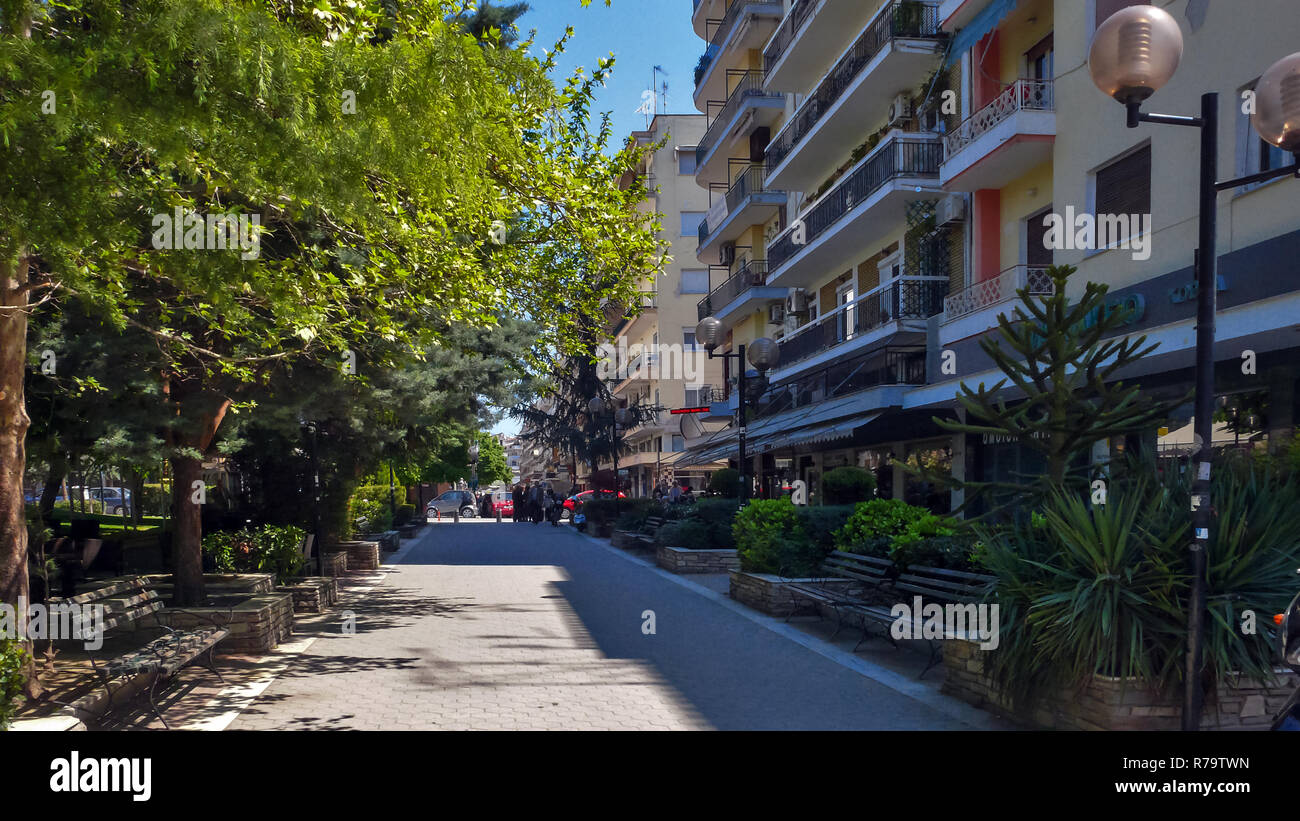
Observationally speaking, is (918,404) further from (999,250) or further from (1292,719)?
(1292,719)

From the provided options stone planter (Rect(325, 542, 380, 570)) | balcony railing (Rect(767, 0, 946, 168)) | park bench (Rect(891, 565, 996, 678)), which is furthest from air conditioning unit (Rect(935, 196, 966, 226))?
stone planter (Rect(325, 542, 380, 570))

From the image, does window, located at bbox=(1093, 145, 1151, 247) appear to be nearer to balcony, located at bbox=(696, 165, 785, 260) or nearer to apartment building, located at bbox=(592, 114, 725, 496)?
balcony, located at bbox=(696, 165, 785, 260)

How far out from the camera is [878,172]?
2205cm

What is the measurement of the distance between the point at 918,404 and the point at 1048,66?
258 inches

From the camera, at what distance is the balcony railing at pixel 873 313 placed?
2136 centimetres

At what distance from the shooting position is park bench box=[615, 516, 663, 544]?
2467 centimetres

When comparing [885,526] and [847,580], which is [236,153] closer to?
[885,526]

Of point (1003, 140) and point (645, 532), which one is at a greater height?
point (1003, 140)

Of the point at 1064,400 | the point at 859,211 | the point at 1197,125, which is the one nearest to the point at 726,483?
the point at 859,211

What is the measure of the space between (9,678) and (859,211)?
64.4 feet

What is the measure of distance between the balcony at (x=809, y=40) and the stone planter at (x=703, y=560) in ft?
46.8

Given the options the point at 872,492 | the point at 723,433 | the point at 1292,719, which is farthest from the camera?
the point at 723,433
